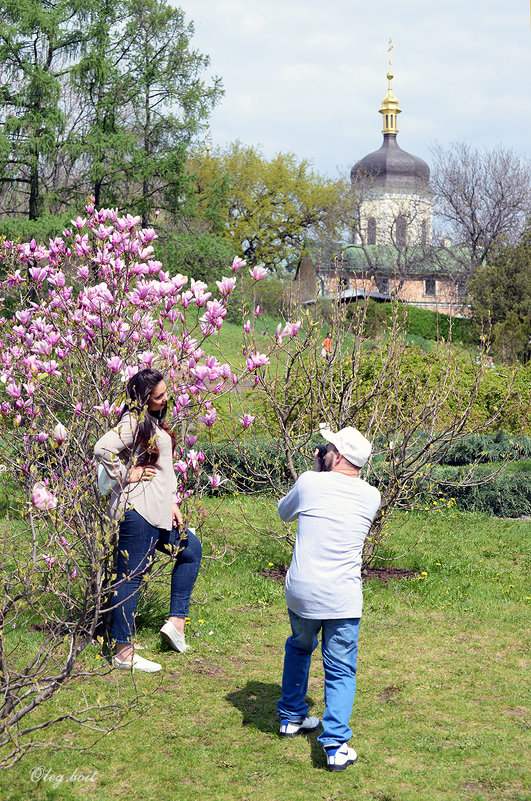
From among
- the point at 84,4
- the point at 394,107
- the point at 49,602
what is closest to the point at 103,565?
the point at 49,602

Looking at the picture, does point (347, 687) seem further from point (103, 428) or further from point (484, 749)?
point (103, 428)

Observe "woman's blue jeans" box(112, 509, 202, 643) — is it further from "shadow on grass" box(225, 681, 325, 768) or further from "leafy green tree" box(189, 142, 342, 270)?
"leafy green tree" box(189, 142, 342, 270)

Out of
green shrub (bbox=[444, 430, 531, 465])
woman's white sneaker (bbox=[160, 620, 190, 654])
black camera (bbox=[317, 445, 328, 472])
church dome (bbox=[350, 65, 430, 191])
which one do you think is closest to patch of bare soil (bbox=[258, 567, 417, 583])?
woman's white sneaker (bbox=[160, 620, 190, 654])

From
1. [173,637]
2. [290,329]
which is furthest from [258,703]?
[290,329]

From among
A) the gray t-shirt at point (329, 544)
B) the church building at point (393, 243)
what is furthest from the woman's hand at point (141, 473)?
the church building at point (393, 243)

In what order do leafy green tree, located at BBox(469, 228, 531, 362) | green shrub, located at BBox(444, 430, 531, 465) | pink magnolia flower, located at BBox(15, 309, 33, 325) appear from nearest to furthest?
pink magnolia flower, located at BBox(15, 309, 33, 325) < green shrub, located at BBox(444, 430, 531, 465) < leafy green tree, located at BBox(469, 228, 531, 362)

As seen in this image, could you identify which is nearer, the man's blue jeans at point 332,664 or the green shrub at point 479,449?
the man's blue jeans at point 332,664

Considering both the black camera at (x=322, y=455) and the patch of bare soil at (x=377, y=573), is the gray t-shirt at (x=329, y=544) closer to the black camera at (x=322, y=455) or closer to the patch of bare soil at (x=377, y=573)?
the black camera at (x=322, y=455)

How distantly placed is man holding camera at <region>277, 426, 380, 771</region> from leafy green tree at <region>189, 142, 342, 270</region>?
3962 cm

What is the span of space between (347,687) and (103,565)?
150 centimetres

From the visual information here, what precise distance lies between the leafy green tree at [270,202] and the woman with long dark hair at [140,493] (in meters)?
38.9

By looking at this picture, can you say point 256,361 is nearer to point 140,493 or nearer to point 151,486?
point 151,486

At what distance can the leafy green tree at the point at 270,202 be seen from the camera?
143 ft

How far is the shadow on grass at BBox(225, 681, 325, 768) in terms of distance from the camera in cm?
391
